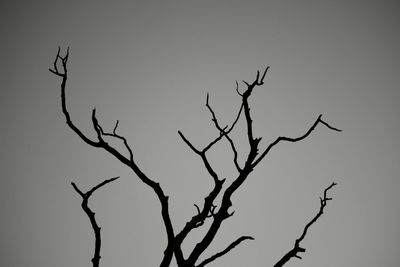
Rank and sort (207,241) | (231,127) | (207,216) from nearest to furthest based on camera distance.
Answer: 1. (207,241)
2. (207,216)
3. (231,127)

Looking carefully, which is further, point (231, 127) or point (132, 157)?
point (231, 127)

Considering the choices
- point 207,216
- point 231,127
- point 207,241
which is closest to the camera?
point 207,241

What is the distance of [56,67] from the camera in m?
2.70

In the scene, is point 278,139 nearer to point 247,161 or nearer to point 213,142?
point 247,161

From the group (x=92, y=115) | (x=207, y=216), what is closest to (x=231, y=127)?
(x=207, y=216)

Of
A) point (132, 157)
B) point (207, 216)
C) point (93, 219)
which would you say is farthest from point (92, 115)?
point (207, 216)

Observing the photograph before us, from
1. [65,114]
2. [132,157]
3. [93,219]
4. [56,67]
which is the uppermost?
[56,67]

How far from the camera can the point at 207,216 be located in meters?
2.56

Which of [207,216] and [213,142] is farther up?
[213,142]

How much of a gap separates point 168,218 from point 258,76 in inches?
56.0

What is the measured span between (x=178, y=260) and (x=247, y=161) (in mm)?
1004

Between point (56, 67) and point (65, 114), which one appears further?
point (56, 67)

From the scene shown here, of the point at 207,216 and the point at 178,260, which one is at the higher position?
the point at 207,216

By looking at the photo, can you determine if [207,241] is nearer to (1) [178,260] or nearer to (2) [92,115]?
(1) [178,260]
